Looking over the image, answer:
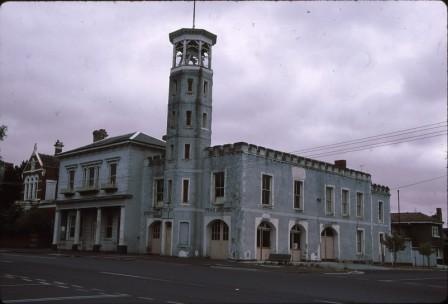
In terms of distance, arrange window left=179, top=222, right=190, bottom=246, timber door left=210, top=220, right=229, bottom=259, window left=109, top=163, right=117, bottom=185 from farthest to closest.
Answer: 1. window left=109, top=163, right=117, bottom=185
2. window left=179, top=222, right=190, bottom=246
3. timber door left=210, top=220, right=229, bottom=259

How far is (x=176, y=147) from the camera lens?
3834 cm

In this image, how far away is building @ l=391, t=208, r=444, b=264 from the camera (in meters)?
61.5

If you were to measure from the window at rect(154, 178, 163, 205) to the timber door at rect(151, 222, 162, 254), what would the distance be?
1863 millimetres

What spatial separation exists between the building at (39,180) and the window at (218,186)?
24882mm

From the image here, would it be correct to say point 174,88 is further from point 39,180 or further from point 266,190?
point 39,180

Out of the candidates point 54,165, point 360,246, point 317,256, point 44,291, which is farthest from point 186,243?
point 54,165

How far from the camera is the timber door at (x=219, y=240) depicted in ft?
119

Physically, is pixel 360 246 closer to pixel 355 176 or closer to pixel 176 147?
pixel 355 176

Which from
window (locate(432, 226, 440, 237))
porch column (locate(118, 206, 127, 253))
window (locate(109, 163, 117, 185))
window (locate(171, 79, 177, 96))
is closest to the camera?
window (locate(171, 79, 177, 96))

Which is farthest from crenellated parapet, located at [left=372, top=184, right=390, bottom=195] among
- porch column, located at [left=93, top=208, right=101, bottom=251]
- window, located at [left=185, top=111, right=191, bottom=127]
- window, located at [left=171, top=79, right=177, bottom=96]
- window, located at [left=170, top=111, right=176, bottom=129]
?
porch column, located at [left=93, top=208, right=101, bottom=251]

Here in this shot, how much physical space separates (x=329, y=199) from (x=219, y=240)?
11989mm

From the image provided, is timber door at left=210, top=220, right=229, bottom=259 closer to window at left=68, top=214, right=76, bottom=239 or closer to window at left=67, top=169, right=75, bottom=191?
window at left=68, top=214, right=76, bottom=239

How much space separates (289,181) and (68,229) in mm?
22582

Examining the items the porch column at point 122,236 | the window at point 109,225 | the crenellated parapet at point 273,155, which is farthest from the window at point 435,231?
the porch column at point 122,236
